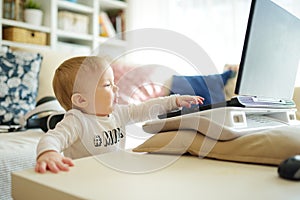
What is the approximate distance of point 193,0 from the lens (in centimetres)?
293

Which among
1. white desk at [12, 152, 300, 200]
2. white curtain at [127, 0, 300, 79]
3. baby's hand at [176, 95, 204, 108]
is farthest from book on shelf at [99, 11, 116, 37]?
white desk at [12, 152, 300, 200]

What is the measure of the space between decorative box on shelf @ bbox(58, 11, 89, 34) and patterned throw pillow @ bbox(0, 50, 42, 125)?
926mm

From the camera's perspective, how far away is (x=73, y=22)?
2951mm

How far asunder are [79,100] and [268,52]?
0.50m

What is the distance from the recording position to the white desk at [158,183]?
421 millimetres

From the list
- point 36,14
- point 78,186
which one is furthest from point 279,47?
point 36,14

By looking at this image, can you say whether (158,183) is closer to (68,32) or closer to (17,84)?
(17,84)

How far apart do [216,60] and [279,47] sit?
6.26ft

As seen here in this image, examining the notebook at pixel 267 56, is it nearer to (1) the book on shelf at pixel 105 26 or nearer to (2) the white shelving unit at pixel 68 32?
(2) the white shelving unit at pixel 68 32

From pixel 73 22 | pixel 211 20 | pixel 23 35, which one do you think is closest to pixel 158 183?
pixel 23 35

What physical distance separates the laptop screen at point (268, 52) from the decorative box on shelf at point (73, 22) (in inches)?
87.0

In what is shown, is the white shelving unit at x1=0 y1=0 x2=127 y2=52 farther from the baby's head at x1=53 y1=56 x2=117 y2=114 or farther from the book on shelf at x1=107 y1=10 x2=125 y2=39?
the baby's head at x1=53 y1=56 x2=117 y2=114

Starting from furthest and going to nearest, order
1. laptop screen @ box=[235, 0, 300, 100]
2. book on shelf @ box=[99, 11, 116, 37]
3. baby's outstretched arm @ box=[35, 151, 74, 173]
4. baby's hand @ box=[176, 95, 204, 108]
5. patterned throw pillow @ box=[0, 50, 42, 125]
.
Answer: book on shelf @ box=[99, 11, 116, 37] → patterned throw pillow @ box=[0, 50, 42, 125] → baby's hand @ box=[176, 95, 204, 108] → laptop screen @ box=[235, 0, 300, 100] → baby's outstretched arm @ box=[35, 151, 74, 173]

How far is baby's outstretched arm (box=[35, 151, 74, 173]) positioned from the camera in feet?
1.72
